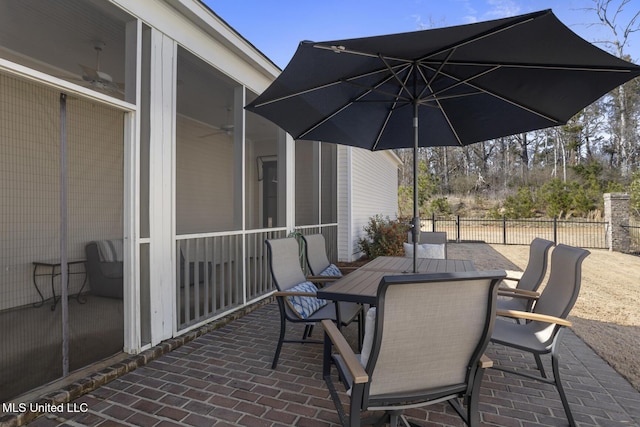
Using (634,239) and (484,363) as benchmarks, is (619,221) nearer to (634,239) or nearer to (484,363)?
(634,239)

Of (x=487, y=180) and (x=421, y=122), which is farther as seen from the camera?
(x=487, y=180)

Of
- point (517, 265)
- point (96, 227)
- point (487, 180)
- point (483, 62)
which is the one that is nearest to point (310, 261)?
point (96, 227)

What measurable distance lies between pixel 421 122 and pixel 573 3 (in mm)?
20686

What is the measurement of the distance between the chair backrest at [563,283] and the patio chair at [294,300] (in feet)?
4.71

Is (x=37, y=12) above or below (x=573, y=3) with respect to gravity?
below

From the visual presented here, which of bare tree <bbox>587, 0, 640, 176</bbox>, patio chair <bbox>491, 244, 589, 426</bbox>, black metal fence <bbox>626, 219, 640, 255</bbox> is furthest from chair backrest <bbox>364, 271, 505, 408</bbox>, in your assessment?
bare tree <bbox>587, 0, 640, 176</bbox>

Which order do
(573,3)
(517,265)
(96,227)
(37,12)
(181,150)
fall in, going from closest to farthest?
(96,227) < (37,12) < (181,150) < (517,265) < (573,3)

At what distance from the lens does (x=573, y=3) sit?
1734 centimetres

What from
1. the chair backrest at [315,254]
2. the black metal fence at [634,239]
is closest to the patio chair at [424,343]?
the chair backrest at [315,254]

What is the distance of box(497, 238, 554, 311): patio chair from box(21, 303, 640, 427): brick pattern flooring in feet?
1.56

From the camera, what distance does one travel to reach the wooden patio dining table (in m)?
2.35

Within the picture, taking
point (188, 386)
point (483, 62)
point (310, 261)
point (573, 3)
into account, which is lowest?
point (188, 386)

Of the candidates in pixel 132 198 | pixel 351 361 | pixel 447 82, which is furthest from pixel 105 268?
pixel 447 82

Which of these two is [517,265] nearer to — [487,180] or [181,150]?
[181,150]
